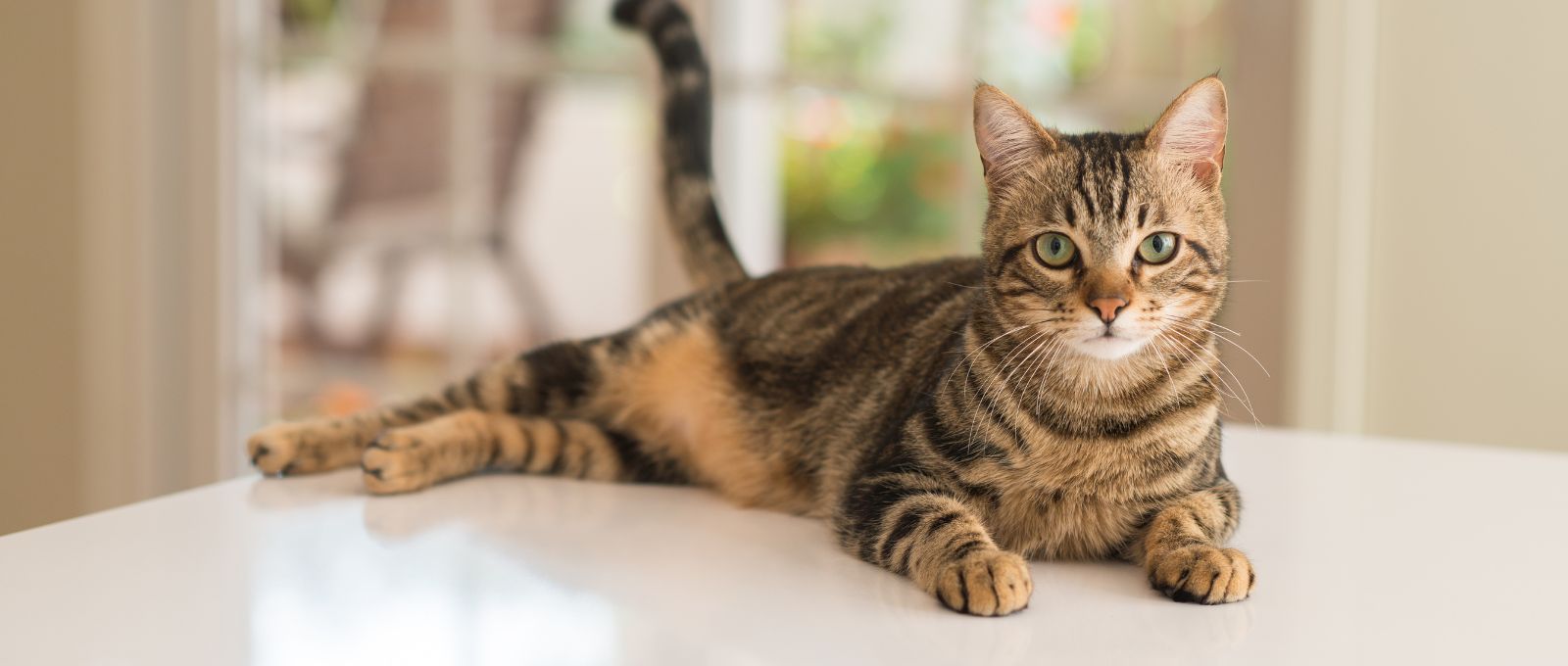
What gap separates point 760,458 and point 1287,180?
154cm

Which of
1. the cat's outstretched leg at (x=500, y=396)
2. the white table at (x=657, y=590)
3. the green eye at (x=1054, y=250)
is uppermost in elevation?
the green eye at (x=1054, y=250)

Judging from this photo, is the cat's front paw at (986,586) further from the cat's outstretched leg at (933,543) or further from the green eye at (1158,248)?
the green eye at (1158,248)

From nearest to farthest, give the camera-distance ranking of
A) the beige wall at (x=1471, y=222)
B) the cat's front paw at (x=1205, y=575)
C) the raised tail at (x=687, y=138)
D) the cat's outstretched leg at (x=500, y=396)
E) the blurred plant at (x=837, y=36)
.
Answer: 1. the cat's front paw at (x=1205, y=575)
2. the cat's outstretched leg at (x=500, y=396)
3. the raised tail at (x=687, y=138)
4. the beige wall at (x=1471, y=222)
5. the blurred plant at (x=837, y=36)

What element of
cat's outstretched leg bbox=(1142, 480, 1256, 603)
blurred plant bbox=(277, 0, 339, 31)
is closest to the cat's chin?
cat's outstretched leg bbox=(1142, 480, 1256, 603)

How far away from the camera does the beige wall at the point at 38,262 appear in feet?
7.72

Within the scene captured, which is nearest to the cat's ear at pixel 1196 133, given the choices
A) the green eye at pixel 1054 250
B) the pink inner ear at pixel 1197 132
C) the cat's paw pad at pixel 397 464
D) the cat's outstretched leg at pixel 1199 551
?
the pink inner ear at pixel 1197 132

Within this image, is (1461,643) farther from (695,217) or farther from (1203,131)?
(695,217)

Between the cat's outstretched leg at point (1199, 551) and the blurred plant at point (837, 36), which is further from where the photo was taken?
the blurred plant at point (837, 36)

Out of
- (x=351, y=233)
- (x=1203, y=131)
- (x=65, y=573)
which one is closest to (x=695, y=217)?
(x=1203, y=131)

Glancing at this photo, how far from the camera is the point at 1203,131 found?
1.02 meters

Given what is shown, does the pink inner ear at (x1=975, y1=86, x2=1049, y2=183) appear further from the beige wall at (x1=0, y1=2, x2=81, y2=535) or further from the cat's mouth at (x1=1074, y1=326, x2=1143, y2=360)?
the beige wall at (x1=0, y1=2, x2=81, y2=535)

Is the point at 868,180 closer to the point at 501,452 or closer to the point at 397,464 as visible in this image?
the point at 501,452

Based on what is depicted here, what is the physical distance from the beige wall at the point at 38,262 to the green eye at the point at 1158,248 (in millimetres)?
2170

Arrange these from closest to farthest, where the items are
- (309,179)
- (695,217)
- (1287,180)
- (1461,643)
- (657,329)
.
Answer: (1461,643) → (657,329) → (695,217) → (1287,180) → (309,179)
